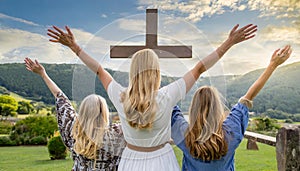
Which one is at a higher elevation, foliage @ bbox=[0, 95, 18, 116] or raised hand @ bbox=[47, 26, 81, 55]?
raised hand @ bbox=[47, 26, 81, 55]

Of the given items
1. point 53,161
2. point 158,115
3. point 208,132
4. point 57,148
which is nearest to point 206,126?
point 208,132

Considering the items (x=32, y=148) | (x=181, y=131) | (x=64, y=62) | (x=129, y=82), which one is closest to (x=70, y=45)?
(x=129, y=82)

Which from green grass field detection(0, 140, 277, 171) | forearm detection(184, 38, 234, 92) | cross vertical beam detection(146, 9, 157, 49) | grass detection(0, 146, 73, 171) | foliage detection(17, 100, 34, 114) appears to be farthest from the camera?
foliage detection(17, 100, 34, 114)

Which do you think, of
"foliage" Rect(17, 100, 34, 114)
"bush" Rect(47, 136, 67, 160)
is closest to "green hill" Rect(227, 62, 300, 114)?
"bush" Rect(47, 136, 67, 160)

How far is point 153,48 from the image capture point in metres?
1.99

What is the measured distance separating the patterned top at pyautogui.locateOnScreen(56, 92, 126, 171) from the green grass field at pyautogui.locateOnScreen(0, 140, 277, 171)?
229 inches

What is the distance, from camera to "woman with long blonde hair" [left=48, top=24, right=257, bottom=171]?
67.1 inches

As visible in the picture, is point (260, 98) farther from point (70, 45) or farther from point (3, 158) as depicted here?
point (70, 45)

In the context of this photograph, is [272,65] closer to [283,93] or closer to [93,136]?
[93,136]

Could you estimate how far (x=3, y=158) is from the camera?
9945 mm

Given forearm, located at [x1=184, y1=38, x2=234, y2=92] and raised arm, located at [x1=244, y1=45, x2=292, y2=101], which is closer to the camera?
forearm, located at [x1=184, y1=38, x2=234, y2=92]

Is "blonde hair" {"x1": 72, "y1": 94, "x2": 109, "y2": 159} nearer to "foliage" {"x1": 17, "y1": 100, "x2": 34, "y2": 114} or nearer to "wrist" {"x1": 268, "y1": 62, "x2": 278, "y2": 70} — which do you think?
"wrist" {"x1": 268, "y1": 62, "x2": 278, "y2": 70}

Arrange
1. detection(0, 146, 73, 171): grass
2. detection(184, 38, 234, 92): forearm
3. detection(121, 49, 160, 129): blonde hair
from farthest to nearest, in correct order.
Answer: detection(0, 146, 73, 171): grass
detection(184, 38, 234, 92): forearm
detection(121, 49, 160, 129): blonde hair

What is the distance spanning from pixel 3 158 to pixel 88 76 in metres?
8.81
